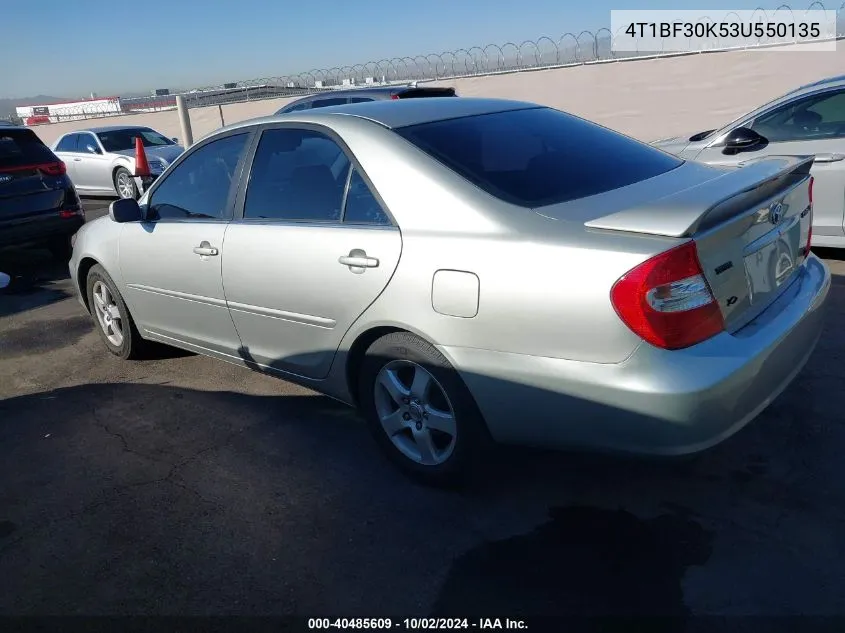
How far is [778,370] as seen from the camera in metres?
2.73

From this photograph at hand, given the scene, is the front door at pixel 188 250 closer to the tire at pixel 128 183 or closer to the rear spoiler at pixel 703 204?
the rear spoiler at pixel 703 204

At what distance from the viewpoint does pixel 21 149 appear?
25.6 feet

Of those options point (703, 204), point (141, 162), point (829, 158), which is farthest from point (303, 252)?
point (141, 162)

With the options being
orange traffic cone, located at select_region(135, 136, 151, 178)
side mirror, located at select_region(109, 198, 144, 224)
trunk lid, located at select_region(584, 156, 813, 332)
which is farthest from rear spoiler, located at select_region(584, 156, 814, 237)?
orange traffic cone, located at select_region(135, 136, 151, 178)

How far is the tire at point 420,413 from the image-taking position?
287 cm

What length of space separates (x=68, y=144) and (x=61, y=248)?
7614mm

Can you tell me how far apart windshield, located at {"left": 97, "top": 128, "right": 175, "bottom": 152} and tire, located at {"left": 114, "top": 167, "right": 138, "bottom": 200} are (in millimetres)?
549

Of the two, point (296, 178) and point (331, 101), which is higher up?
point (331, 101)

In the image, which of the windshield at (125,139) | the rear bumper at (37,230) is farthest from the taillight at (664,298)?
the windshield at (125,139)

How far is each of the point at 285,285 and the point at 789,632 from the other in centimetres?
242

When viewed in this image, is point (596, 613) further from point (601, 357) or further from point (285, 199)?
point (285, 199)

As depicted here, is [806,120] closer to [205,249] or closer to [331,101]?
[205,249]

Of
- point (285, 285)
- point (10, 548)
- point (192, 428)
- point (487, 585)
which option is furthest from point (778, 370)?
point (10, 548)

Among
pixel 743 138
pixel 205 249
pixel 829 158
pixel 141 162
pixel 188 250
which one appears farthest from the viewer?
pixel 141 162
